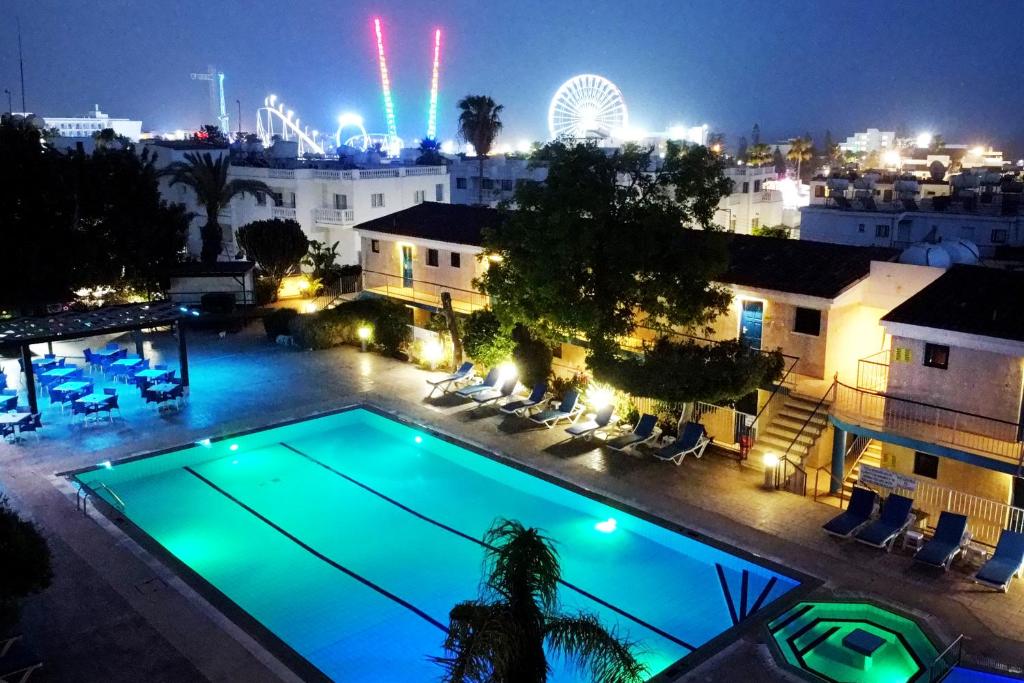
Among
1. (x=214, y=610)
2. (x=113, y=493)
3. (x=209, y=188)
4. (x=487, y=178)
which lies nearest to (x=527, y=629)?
(x=214, y=610)

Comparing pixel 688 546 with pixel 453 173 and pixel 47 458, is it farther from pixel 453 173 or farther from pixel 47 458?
pixel 453 173

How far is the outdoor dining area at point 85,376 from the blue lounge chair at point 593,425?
405 inches

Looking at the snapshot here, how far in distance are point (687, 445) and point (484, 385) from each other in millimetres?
6521

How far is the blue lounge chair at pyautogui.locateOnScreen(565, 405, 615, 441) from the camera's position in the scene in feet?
68.4

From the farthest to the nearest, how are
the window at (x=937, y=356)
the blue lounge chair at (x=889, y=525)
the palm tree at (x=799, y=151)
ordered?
1. the palm tree at (x=799, y=151)
2. the window at (x=937, y=356)
3. the blue lounge chair at (x=889, y=525)

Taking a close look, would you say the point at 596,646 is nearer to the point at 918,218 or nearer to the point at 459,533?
the point at 459,533

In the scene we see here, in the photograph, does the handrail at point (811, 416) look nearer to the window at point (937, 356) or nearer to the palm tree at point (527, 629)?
the window at point (937, 356)

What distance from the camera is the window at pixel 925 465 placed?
59.2 ft

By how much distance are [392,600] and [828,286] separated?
1196 cm

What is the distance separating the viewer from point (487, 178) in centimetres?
6262

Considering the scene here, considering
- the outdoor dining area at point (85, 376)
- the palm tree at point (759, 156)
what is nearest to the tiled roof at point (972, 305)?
the outdoor dining area at point (85, 376)

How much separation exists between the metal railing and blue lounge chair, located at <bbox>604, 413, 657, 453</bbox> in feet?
15.0

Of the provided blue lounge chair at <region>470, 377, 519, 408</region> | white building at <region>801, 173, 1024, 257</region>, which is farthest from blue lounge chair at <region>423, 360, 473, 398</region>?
white building at <region>801, 173, 1024, 257</region>

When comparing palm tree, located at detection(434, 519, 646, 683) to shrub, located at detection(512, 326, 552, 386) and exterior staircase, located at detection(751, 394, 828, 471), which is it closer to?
exterior staircase, located at detection(751, 394, 828, 471)
